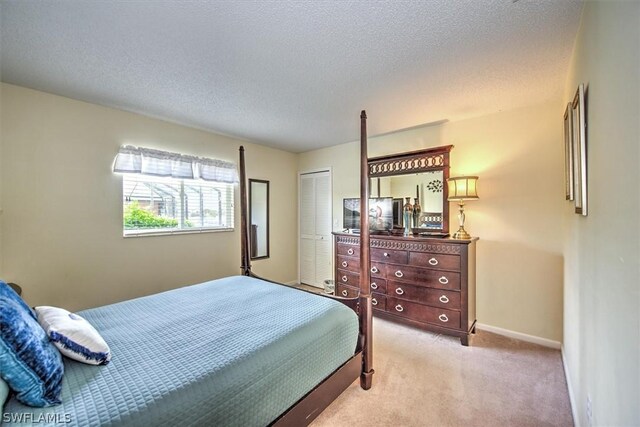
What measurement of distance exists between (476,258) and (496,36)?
2263 millimetres

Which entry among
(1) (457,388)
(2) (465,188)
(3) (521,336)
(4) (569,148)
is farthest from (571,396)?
(2) (465,188)

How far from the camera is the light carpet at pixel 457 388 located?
1.73m

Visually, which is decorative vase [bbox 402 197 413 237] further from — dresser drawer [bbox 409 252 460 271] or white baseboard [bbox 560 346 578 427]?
white baseboard [bbox 560 346 578 427]

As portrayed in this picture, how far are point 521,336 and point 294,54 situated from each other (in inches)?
138

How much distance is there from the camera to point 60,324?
4.07 ft

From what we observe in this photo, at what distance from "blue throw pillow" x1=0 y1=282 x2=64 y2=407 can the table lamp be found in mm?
3196

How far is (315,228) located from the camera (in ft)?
15.3

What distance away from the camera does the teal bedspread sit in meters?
0.98

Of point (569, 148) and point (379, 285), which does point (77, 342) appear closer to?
point (379, 285)

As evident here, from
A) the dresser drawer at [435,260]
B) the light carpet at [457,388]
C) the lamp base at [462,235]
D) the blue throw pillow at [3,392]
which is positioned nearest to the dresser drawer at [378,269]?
the dresser drawer at [435,260]

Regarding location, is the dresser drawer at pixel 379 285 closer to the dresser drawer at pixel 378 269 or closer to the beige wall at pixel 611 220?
the dresser drawer at pixel 378 269

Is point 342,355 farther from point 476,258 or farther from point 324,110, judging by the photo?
point 324,110

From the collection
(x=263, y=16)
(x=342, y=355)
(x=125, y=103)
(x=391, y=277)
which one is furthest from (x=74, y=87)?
(x=391, y=277)

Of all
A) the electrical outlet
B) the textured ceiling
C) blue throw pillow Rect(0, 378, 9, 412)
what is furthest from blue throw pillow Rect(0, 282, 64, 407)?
the electrical outlet
